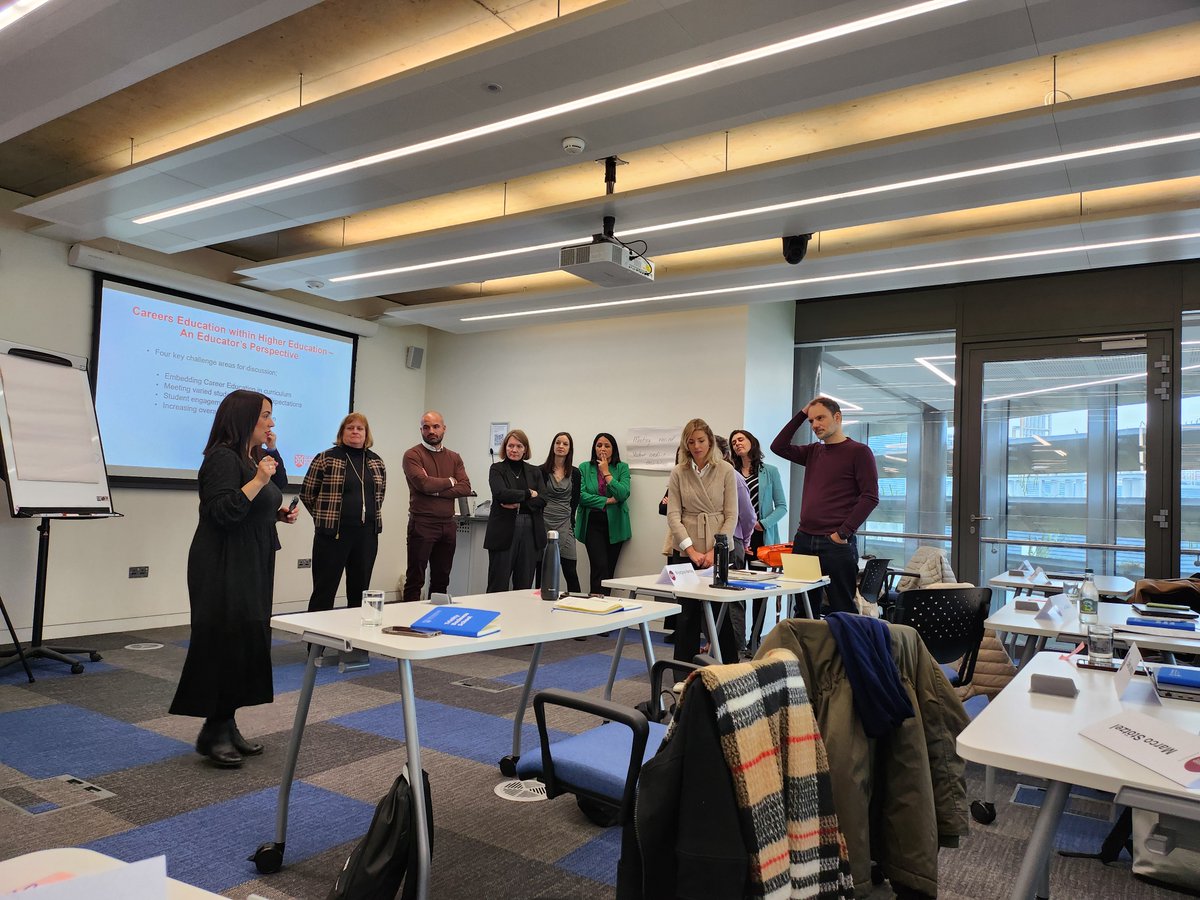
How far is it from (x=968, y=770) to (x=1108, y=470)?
148 inches

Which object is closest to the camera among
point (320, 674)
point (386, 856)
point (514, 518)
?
point (386, 856)

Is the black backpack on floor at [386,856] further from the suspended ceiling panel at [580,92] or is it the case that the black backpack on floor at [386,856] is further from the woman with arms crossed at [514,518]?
the woman with arms crossed at [514,518]

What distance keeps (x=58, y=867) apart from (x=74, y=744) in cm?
302

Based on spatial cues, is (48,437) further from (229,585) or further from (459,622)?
(459,622)

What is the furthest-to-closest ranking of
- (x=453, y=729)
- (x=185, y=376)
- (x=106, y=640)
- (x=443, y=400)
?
(x=443, y=400) → (x=185, y=376) → (x=106, y=640) → (x=453, y=729)

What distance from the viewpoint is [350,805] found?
271 cm

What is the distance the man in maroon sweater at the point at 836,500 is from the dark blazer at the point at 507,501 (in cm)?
239

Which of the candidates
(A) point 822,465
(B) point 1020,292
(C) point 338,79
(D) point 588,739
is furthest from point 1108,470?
(C) point 338,79

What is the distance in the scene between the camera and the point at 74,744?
3211 mm

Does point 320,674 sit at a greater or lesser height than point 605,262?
lesser

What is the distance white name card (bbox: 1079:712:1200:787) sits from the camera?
123 cm

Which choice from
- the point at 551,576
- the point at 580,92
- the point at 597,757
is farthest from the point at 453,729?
the point at 580,92

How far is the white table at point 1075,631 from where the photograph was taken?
2.49 metres

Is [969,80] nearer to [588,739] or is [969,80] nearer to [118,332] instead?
[588,739]
